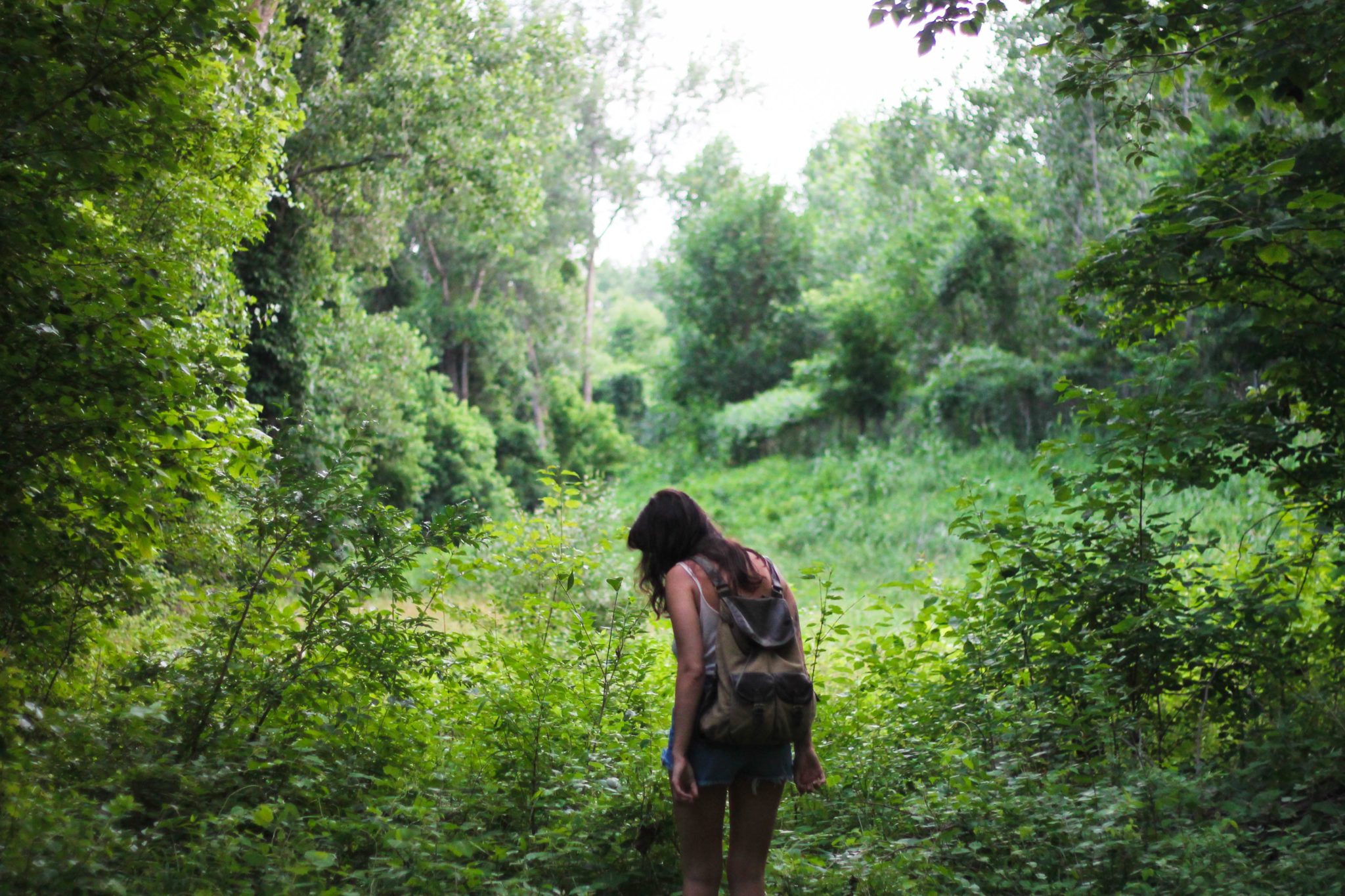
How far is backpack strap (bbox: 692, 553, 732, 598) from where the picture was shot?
3580 mm

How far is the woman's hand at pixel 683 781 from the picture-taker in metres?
3.48

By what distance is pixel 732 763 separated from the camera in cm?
351

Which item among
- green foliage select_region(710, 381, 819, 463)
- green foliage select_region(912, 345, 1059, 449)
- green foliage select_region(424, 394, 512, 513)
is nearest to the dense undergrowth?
green foliage select_region(912, 345, 1059, 449)

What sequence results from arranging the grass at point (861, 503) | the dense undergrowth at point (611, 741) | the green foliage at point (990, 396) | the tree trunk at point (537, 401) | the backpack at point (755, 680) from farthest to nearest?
the tree trunk at point (537, 401), the green foliage at point (990, 396), the grass at point (861, 503), the dense undergrowth at point (611, 741), the backpack at point (755, 680)

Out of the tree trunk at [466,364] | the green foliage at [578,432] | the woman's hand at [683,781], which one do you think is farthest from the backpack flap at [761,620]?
the green foliage at [578,432]

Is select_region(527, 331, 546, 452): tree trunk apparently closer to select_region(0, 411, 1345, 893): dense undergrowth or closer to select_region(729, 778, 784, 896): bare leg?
select_region(0, 411, 1345, 893): dense undergrowth

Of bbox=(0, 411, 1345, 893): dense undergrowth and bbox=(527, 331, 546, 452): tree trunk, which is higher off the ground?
bbox=(527, 331, 546, 452): tree trunk

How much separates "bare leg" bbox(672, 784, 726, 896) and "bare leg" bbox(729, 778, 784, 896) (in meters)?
0.05

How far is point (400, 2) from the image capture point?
1616 centimetres

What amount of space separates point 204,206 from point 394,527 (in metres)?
4.02

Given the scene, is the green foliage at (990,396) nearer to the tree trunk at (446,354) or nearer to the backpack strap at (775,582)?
the tree trunk at (446,354)

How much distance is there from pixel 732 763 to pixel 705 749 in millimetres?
102

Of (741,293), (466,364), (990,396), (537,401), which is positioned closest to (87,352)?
(990,396)

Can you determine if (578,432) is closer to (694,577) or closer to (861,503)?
(861,503)
